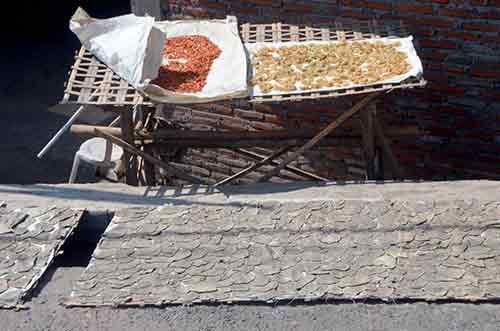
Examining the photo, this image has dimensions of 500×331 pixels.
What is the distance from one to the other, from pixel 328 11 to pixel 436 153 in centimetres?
155

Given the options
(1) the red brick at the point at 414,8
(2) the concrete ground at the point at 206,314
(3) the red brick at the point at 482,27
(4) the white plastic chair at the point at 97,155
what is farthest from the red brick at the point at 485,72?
(4) the white plastic chair at the point at 97,155

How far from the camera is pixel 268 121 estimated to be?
23.7 feet

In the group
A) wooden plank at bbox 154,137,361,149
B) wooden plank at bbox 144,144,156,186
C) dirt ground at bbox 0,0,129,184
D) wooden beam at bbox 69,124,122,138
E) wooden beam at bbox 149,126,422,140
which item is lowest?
dirt ground at bbox 0,0,129,184

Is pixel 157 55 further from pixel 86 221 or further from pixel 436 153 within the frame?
pixel 436 153

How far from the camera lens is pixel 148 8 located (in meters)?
7.16

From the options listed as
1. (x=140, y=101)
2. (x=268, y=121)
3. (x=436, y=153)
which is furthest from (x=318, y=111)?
(x=140, y=101)

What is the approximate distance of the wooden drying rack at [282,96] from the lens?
5.41 metres

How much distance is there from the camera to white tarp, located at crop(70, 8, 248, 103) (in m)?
5.37

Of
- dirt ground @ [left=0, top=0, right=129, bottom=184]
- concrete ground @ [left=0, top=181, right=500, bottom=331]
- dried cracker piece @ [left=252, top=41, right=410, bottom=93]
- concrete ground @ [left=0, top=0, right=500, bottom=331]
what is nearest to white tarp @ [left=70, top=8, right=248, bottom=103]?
dried cracker piece @ [left=252, top=41, right=410, bottom=93]

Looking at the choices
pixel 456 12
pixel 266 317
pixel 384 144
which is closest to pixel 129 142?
pixel 384 144

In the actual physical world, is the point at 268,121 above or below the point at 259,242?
below

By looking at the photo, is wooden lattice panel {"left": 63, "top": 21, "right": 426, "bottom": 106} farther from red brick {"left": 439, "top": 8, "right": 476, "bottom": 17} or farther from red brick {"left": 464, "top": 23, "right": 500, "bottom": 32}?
red brick {"left": 464, "top": 23, "right": 500, "bottom": 32}

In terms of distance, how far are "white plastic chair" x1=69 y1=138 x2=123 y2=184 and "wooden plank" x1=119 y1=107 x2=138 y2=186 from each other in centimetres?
120

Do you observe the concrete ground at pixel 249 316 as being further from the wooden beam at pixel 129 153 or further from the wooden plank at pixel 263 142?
the wooden plank at pixel 263 142
